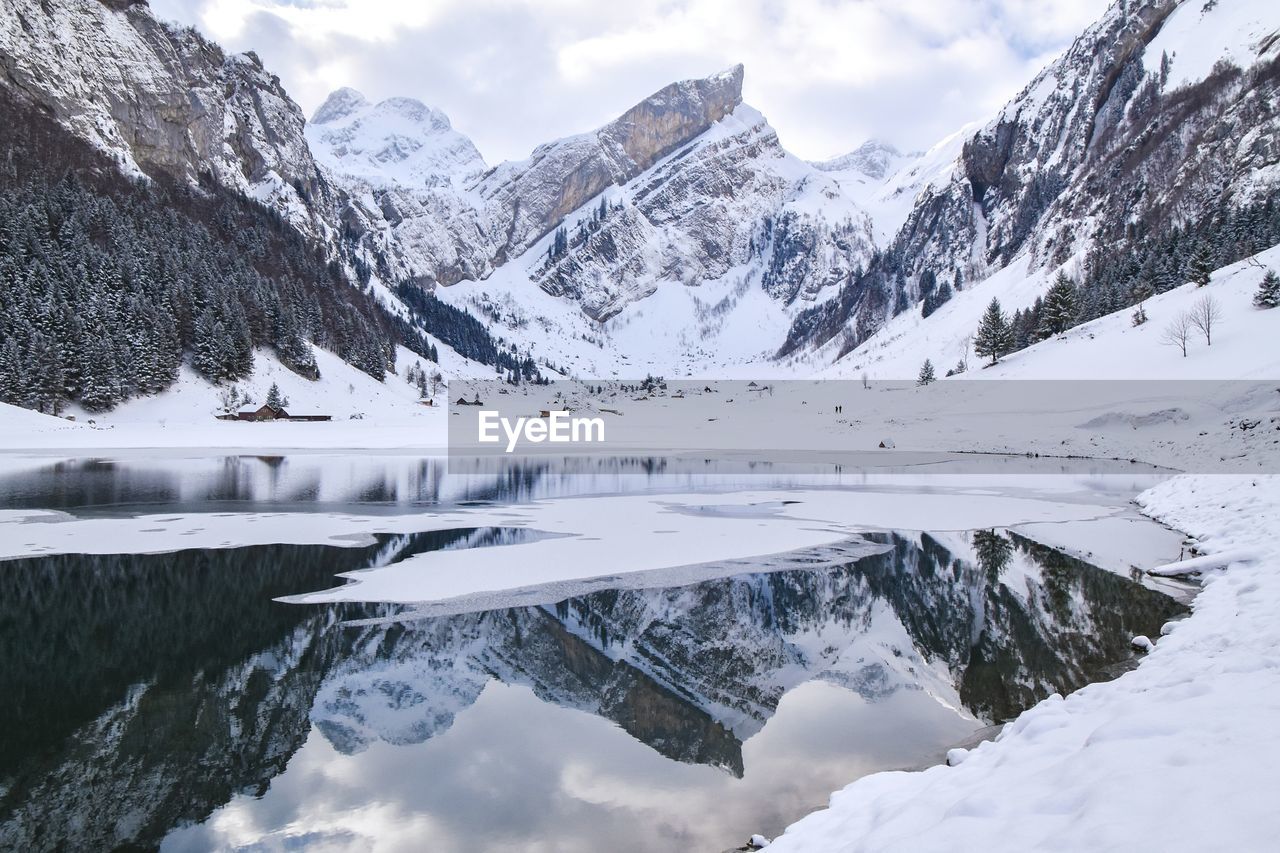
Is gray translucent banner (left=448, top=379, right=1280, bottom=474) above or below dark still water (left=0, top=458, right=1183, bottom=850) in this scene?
above

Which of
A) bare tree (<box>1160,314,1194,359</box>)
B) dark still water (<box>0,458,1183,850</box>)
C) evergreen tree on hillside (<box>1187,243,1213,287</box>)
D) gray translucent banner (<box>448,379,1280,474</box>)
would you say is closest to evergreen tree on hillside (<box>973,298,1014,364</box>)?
gray translucent banner (<box>448,379,1280,474</box>)

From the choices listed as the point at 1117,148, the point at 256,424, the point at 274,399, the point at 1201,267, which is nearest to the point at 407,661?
the point at 256,424

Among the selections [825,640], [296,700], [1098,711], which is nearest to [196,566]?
[296,700]

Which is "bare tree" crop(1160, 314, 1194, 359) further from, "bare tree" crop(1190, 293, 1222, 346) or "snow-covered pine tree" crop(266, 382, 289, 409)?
"snow-covered pine tree" crop(266, 382, 289, 409)

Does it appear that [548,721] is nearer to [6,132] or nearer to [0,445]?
[0,445]

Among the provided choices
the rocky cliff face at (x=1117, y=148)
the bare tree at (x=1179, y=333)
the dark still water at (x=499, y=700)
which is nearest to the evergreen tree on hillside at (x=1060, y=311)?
the bare tree at (x=1179, y=333)
